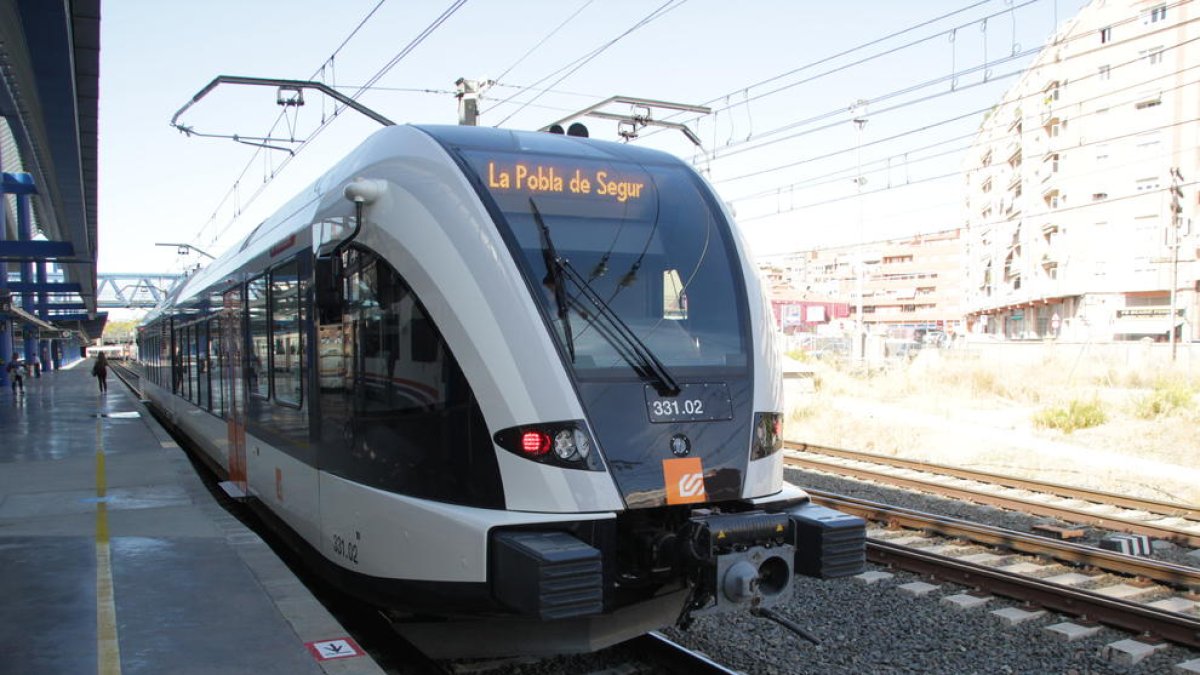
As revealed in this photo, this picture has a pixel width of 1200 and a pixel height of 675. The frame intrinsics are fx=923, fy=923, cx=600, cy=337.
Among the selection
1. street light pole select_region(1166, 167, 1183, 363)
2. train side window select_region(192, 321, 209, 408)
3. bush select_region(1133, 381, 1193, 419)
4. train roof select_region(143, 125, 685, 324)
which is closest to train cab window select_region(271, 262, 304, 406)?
train roof select_region(143, 125, 685, 324)

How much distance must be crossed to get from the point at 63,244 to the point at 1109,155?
50933mm

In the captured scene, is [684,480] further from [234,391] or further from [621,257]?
[234,391]

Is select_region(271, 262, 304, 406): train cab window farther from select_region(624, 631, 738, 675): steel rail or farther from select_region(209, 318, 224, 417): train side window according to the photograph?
select_region(209, 318, 224, 417): train side window

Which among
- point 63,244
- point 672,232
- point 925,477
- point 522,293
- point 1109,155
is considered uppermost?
point 1109,155

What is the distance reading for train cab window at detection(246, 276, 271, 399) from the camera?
7.94 metres

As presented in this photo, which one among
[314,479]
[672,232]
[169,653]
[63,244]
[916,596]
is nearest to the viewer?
[169,653]

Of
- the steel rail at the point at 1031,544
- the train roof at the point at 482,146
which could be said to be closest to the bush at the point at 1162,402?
the steel rail at the point at 1031,544

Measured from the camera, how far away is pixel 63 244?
30344 mm

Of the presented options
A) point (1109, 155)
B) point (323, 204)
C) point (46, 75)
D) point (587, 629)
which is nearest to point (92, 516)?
point (323, 204)

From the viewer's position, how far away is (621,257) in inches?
216

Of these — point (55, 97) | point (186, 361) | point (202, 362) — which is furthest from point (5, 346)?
point (202, 362)

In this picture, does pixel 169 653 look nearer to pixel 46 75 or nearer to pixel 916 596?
pixel 916 596

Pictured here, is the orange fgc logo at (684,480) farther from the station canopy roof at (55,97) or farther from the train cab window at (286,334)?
the station canopy roof at (55,97)

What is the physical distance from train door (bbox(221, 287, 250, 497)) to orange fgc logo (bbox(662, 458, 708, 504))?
217 inches
